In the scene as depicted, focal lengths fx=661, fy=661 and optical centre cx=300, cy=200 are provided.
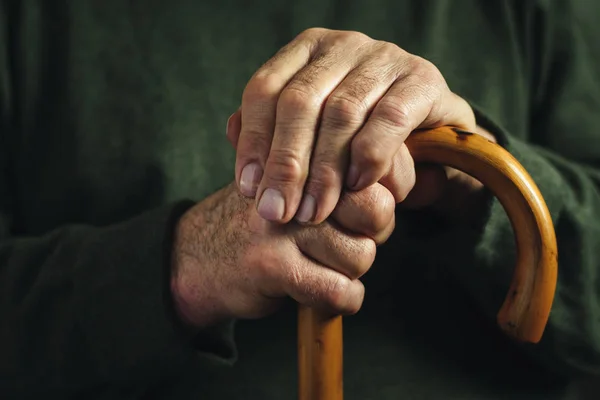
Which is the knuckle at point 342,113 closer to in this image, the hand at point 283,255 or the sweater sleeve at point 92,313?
the hand at point 283,255

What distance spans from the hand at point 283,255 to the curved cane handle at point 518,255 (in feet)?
0.12

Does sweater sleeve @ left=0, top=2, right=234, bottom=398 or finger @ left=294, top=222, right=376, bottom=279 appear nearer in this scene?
finger @ left=294, top=222, right=376, bottom=279

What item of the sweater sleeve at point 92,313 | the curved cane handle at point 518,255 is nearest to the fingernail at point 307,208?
the curved cane handle at point 518,255

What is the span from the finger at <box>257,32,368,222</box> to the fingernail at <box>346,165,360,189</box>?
4cm

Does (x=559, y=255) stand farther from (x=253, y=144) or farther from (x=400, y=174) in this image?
(x=253, y=144)

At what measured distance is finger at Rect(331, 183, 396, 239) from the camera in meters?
0.59

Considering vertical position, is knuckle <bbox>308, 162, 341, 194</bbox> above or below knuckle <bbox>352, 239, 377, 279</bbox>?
above

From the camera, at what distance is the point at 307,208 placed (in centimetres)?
58

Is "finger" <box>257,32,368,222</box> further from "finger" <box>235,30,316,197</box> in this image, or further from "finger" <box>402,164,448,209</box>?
"finger" <box>402,164,448,209</box>

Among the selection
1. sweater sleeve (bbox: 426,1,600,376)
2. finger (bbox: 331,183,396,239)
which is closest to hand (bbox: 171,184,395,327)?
finger (bbox: 331,183,396,239)

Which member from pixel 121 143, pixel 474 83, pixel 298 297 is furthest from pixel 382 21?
pixel 298 297

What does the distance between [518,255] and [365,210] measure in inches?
6.1

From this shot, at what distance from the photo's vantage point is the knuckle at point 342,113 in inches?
22.4

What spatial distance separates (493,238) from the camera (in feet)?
2.64
